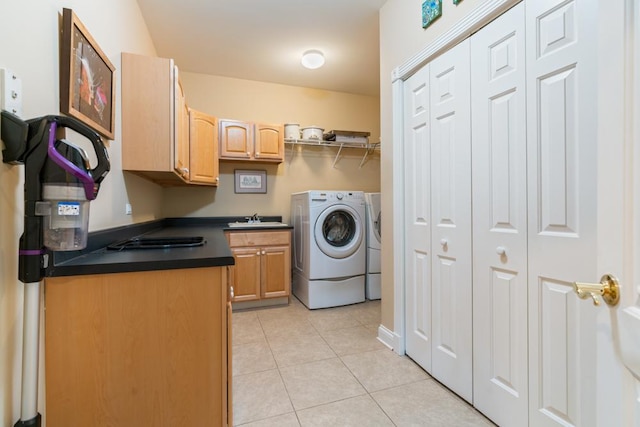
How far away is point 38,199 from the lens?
845mm

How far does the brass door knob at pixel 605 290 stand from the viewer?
58 centimetres

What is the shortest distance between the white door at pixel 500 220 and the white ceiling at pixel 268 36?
50.9 inches

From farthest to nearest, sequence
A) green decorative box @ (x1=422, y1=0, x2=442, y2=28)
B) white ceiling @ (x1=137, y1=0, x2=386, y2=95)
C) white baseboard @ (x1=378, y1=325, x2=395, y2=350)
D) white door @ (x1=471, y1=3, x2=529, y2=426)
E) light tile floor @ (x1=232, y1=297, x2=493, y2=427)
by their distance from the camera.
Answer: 1. white ceiling @ (x1=137, y1=0, x2=386, y2=95)
2. white baseboard @ (x1=378, y1=325, x2=395, y2=350)
3. green decorative box @ (x1=422, y1=0, x2=442, y2=28)
4. light tile floor @ (x1=232, y1=297, x2=493, y2=427)
5. white door @ (x1=471, y1=3, x2=529, y2=426)

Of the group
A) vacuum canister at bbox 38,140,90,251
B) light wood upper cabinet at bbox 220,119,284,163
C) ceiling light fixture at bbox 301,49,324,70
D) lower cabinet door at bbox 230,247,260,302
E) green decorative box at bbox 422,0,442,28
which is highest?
ceiling light fixture at bbox 301,49,324,70

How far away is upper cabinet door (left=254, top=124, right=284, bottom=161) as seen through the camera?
3428 mm

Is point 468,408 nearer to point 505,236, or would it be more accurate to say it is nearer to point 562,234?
point 505,236

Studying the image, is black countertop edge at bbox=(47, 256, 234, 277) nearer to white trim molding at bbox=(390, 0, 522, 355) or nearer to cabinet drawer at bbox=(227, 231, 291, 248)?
white trim molding at bbox=(390, 0, 522, 355)

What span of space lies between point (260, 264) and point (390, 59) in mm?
2227

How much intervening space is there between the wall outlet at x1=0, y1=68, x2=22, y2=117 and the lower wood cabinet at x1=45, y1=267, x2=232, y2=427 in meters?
0.53

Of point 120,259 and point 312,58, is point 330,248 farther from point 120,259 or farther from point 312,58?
point 120,259

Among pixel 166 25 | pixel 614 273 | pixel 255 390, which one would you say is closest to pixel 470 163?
pixel 614 273

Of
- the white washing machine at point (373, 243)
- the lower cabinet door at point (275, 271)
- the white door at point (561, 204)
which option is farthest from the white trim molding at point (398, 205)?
the lower cabinet door at point (275, 271)

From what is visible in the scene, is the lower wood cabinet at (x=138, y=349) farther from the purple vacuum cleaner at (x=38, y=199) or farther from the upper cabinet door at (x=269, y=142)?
the upper cabinet door at (x=269, y=142)

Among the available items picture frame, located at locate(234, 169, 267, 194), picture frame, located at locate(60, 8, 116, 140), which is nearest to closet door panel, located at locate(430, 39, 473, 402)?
picture frame, located at locate(60, 8, 116, 140)
